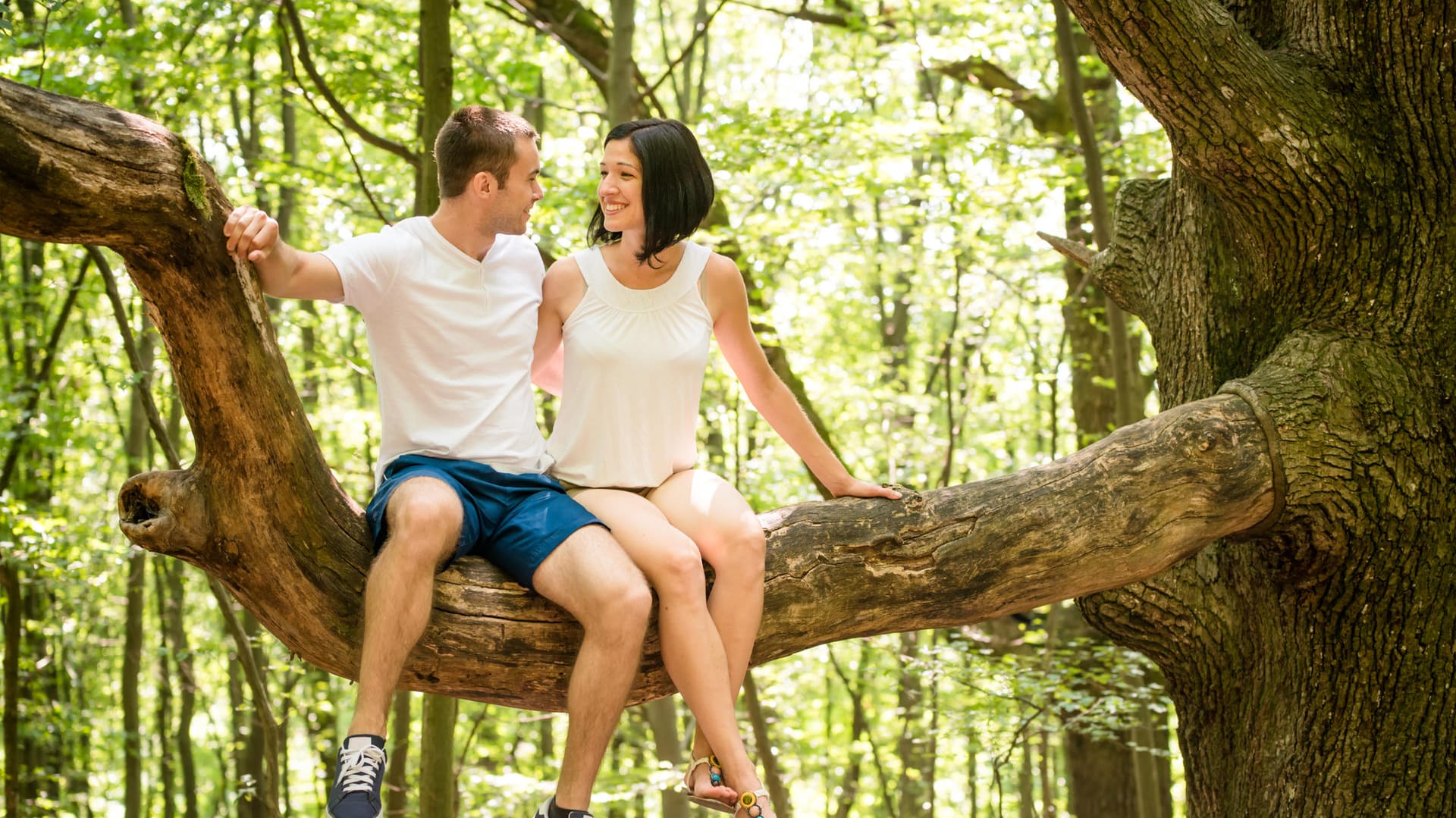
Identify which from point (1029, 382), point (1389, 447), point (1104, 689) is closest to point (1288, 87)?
point (1389, 447)

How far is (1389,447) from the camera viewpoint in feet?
10.6

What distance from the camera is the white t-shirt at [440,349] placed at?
3.07 metres

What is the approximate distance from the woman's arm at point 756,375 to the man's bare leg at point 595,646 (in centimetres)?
84

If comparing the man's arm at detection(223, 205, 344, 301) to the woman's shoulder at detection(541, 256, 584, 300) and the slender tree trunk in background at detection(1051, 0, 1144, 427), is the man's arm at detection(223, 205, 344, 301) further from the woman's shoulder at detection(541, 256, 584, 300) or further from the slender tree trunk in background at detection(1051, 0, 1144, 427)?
the slender tree trunk in background at detection(1051, 0, 1144, 427)

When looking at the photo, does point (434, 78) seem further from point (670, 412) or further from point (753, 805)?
point (753, 805)

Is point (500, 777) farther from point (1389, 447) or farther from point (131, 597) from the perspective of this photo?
point (1389, 447)

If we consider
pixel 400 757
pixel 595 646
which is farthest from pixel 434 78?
pixel 400 757

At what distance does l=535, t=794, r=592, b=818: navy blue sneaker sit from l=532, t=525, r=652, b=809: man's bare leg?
0.5 inches

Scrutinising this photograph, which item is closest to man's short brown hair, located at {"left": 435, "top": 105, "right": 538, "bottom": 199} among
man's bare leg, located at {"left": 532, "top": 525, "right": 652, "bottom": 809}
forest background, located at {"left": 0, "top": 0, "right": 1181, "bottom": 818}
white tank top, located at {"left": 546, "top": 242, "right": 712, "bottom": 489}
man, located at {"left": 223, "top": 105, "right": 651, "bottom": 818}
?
man, located at {"left": 223, "top": 105, "right": 651, "bottom": 818}

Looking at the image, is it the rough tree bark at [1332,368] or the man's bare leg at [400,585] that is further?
the rough tree bark at [1332,368]

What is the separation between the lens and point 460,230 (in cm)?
320

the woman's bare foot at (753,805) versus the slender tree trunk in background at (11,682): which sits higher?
the slender tree trunk in background at (11,682)

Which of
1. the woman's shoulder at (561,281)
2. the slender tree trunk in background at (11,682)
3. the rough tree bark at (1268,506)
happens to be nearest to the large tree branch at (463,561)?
the rough tree bark at (1268,506)

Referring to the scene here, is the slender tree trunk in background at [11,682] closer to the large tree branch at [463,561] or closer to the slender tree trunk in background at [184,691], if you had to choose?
the slender tree trunk in background at [184,691]
